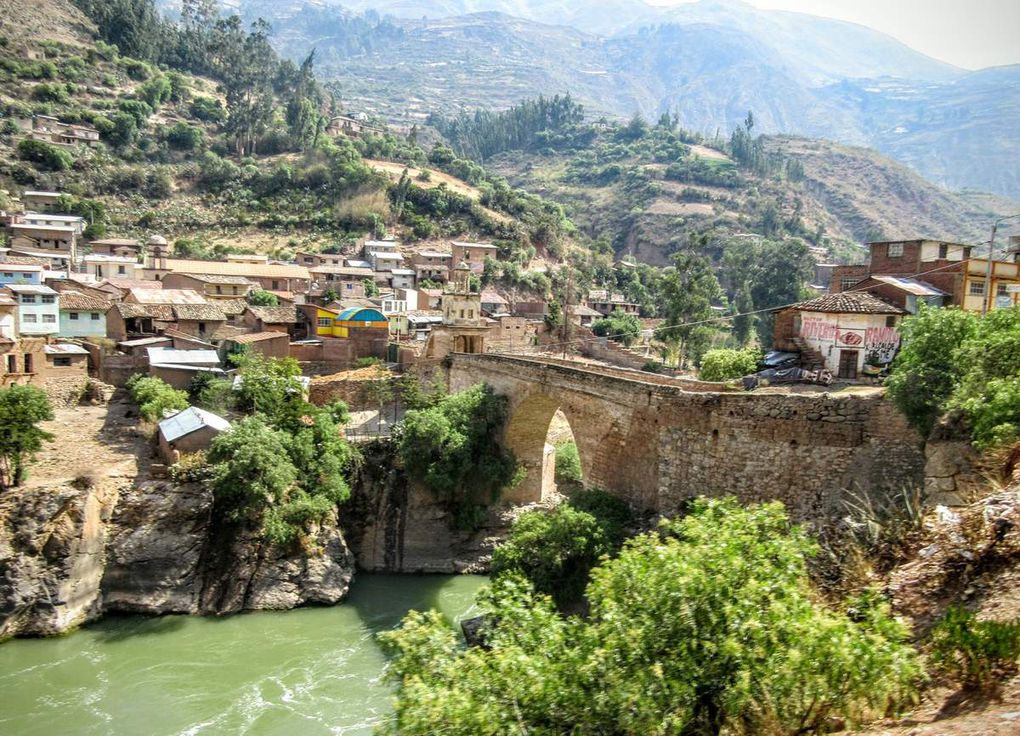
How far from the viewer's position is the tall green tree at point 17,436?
782 inches

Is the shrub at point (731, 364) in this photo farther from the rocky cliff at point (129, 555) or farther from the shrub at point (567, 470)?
the rocky cliff at point (129, 555)

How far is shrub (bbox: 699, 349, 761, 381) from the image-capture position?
21562 millimetres

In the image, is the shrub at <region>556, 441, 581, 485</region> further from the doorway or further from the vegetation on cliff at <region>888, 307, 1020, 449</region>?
the vegetation on cliff at <region>888, 307, 1020, 449</region>

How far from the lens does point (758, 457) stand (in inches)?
623

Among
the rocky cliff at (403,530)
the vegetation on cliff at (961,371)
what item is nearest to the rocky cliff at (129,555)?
the rocky cliff at (403,530)

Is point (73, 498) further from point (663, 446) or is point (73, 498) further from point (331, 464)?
point (663, 446)

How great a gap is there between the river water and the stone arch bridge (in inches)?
230

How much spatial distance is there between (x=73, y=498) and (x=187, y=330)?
12328mm

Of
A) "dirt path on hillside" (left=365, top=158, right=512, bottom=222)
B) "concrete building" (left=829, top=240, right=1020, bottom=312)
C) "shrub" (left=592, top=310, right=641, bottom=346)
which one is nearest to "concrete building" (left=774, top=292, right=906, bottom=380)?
"concrete building" (left=829, top=240, right=1020, bottom=312)

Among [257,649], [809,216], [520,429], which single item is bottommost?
[257,649]

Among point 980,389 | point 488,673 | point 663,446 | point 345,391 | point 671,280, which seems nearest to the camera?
point 488,673

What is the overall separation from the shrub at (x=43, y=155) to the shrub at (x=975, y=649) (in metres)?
61.9

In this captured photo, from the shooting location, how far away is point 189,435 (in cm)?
2194

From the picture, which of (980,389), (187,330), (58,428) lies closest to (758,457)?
(980,389)
